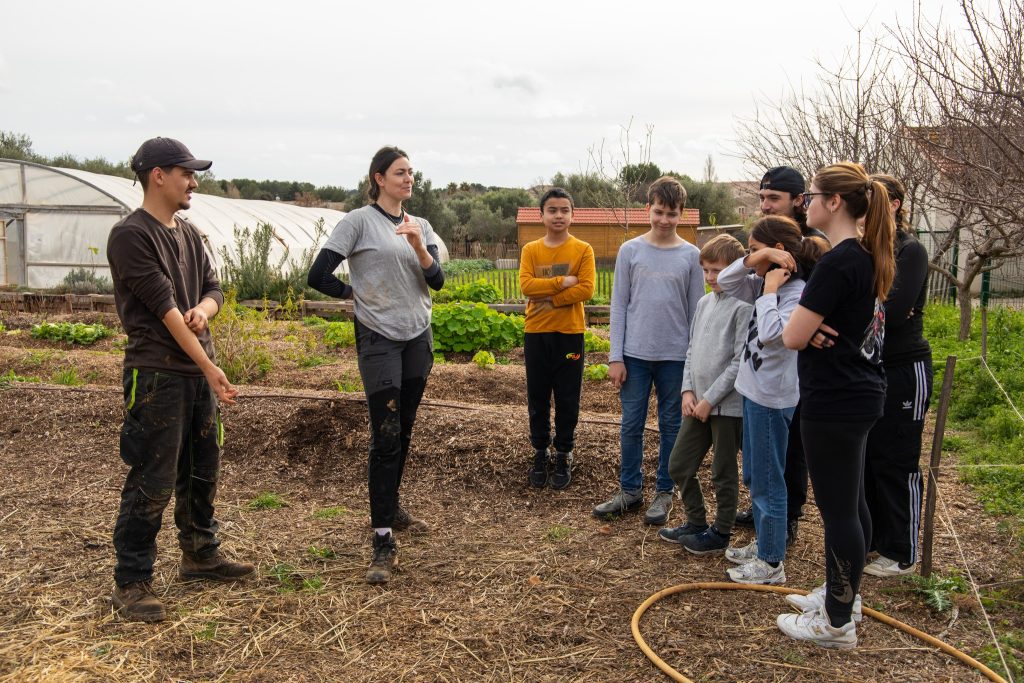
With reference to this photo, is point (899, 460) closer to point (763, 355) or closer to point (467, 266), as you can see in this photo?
point (763, 355)

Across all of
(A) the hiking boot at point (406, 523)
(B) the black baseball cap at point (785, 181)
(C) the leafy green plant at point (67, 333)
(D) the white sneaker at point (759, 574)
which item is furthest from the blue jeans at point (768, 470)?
(C) the leafy green plant at point (67, 333)

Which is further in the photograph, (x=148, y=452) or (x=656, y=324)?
(x=656, y=324)

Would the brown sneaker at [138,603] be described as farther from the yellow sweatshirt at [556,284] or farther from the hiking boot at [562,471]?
the yellow sweatshirt at [556,284]

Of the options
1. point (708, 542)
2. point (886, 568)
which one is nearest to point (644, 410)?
point (708, 542)

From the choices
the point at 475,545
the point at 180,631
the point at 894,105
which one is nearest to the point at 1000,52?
the point at 894,105

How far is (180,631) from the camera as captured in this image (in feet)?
10.3

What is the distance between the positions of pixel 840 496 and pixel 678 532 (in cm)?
132

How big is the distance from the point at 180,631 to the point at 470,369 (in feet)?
16.4

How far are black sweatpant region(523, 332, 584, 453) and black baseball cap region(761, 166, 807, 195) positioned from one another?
146 cm

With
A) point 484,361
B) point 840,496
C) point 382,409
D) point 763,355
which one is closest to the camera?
point 840,496

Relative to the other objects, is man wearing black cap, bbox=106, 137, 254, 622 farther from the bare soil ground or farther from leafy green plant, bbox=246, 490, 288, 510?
leafy green plant, bbox=246, 490, 288, 510

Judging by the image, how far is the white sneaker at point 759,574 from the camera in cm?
352

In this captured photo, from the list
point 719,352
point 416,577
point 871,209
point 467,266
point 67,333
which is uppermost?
point 871,209

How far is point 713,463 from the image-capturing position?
382 cm
